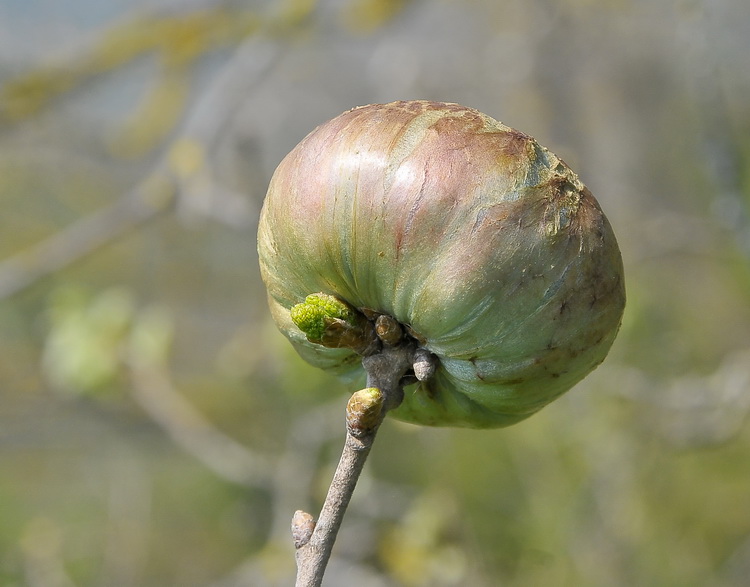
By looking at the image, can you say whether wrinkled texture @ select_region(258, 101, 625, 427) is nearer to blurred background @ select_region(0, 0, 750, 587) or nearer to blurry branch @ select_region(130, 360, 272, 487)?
blurred background @ select_region(0, 0, 750, 587)

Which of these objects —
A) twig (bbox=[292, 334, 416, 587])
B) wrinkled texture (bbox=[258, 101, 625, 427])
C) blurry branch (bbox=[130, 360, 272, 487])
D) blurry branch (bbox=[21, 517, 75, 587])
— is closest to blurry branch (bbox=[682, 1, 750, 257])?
wrinkled texture (bbox=[258, 101, 625, 427])

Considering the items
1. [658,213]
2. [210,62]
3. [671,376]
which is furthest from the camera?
[658,213]

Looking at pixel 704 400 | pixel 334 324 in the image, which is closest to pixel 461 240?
pixel 334 324

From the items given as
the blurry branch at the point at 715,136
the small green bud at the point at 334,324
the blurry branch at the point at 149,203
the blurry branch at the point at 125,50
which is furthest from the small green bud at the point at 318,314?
the blurry branch at the point at 125,50

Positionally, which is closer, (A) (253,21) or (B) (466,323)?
(B) (466,323)

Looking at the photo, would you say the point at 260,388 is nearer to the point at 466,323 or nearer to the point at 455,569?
the point at 455,569

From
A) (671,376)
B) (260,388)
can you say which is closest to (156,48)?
(260,388)
